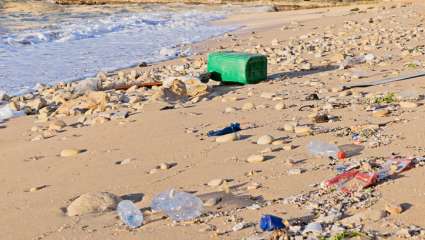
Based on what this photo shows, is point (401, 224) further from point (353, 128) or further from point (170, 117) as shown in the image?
point (170, 117)

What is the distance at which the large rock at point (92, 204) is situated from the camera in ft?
10.8

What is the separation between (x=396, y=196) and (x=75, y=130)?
9.66ft

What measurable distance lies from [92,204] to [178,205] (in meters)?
0.44

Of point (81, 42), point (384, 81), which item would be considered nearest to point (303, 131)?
point (384, 81)

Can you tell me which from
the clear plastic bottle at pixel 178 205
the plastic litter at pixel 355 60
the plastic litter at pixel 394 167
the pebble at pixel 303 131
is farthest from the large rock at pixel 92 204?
the plastic litter at pixel 355 60

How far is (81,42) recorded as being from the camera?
48.0ft

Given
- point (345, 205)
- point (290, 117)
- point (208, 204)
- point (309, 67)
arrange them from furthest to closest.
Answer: point (309, 67) → point (290, 117) → point (208, 204) → point (345, 205)

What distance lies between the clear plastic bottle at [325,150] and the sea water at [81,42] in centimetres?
532

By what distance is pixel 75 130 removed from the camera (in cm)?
530

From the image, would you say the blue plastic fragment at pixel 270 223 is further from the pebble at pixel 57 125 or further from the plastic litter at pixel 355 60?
the plastic litter at pixel 355 60

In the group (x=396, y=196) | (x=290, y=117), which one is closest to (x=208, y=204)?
(x=396, y=196)

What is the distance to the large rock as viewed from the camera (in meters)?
3.30

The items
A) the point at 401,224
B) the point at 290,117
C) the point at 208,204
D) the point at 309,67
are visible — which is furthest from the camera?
the point at 309,67

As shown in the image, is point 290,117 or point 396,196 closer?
point 396,196
